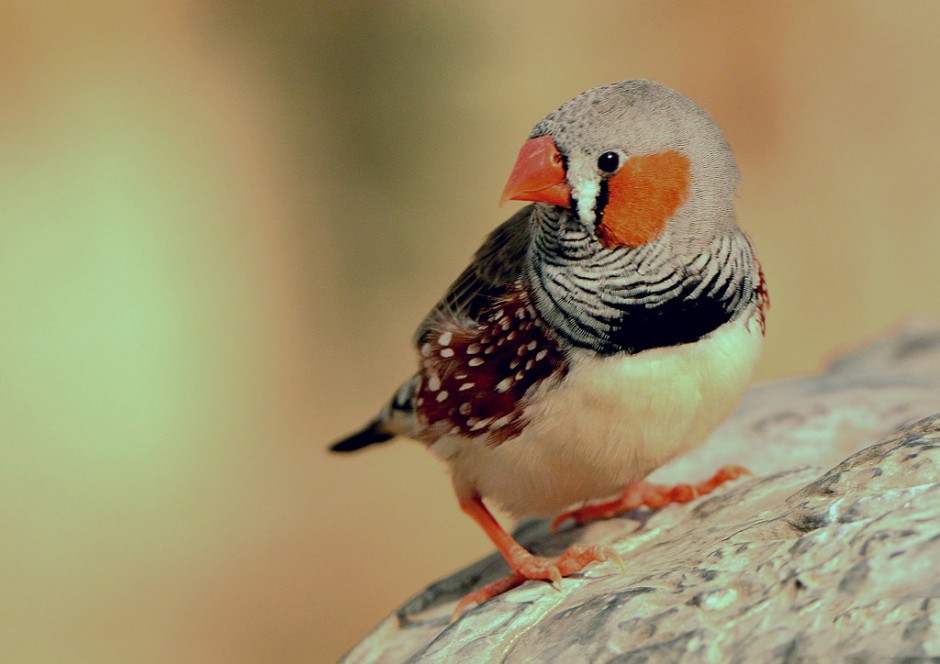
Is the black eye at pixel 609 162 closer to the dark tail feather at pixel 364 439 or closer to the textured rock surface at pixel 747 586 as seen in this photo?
the textured rock surface at pixel 747 586

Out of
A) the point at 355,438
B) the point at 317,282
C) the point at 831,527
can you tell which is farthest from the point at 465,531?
the point at 831,527

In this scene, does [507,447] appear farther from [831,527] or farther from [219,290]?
[219,290]

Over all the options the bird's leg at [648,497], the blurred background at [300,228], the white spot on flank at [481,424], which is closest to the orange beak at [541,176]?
the white spot on flank at [481,424]

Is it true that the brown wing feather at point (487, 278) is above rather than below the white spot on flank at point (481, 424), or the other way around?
above

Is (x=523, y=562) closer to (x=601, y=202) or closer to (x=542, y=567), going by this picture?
(x=542, y=567)

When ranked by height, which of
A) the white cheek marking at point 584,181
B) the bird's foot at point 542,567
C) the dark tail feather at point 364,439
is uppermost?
the white cheek marking at point 584,181

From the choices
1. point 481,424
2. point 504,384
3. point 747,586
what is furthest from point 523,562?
point 747,586

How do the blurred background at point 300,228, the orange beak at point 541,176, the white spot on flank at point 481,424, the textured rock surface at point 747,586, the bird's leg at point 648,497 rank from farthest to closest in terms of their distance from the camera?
the blurred background at point 300,228, the bird's leg at point 648,497, the white spot on flank at point 481,424, the orange beak at point 541,176, the textured rock surface at point 747,586
